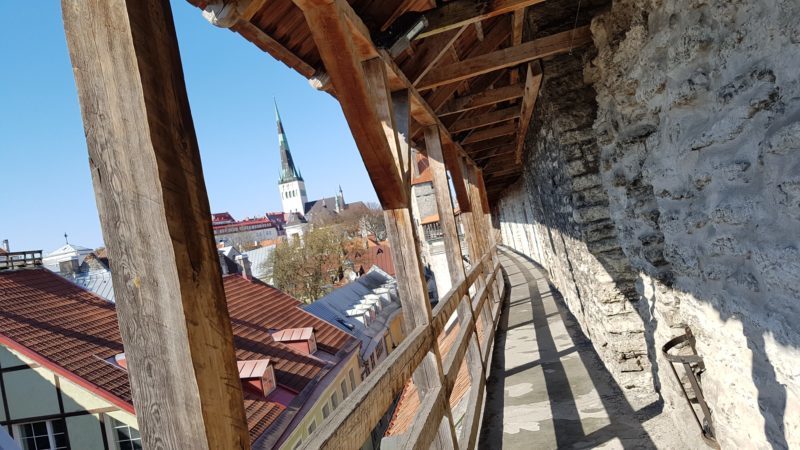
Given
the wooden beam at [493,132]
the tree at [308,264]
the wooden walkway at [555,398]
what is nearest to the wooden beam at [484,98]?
the wooden beam at [493,132]

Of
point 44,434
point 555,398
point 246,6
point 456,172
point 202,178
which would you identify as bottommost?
point 44,434

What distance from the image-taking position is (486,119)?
240 inches

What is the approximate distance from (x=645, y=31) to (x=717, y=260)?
1.01 m

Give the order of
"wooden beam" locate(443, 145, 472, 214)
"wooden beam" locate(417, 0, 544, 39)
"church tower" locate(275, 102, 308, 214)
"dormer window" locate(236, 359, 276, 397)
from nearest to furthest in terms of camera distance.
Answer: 1. "wooden beam" locate(417, 0, 544, 39)
2. "wooden beam" locate(443, 145, 472, 214)
3. "dormer window" locate(236, 359, 276, 397)
4. "church tower" locate(275, 102, 308, 214)

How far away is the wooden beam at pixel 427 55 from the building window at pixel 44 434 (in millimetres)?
9642

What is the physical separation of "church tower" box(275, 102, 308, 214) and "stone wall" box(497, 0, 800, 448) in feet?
310

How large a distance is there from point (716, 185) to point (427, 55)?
7.60ft

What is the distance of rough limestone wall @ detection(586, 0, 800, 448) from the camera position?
4.49ft

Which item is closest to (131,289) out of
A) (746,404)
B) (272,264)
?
(746,404)

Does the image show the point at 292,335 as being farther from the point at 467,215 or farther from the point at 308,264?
the point at 308,264

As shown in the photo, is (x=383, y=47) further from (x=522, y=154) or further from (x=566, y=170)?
(x=522, y=154)

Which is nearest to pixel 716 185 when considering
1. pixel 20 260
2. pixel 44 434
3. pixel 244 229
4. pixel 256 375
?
pixel 256 375

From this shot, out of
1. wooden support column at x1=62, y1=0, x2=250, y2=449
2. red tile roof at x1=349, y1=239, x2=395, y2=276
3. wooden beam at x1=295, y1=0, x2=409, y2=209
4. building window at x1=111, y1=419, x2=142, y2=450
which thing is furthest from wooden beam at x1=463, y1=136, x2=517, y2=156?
red tile roof at x1=349, y1=239, x2=395, y2=276

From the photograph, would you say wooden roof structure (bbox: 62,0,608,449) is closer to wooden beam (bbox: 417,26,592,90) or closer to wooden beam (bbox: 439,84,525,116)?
wooden beam (bbox: 417,26,592,90)
